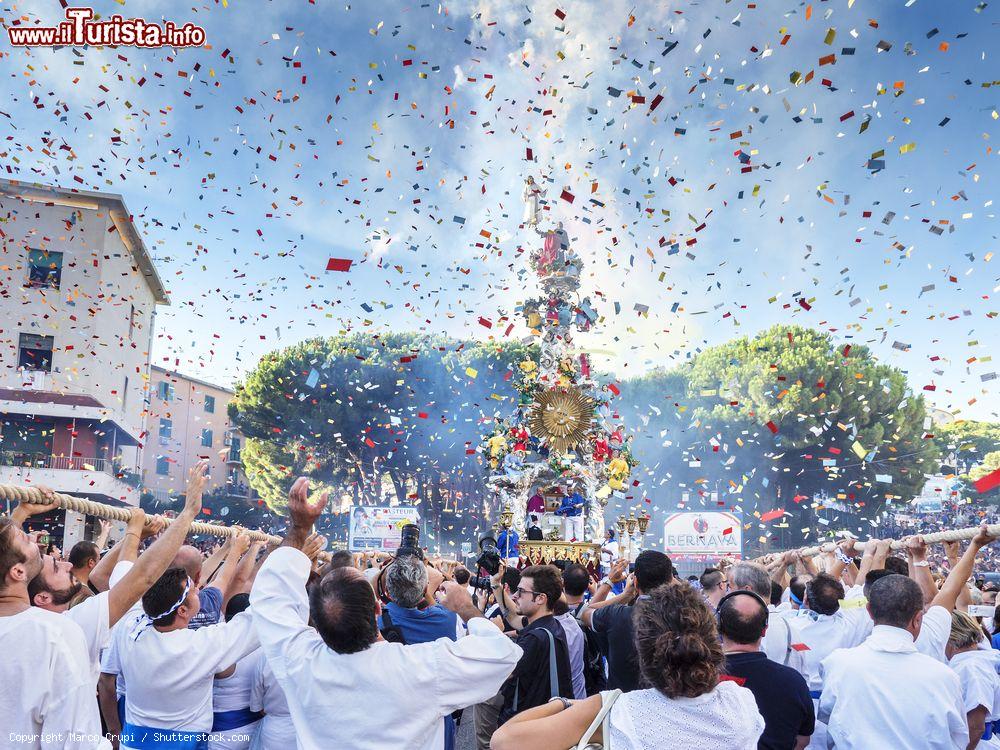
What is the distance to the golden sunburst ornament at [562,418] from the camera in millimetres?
25188

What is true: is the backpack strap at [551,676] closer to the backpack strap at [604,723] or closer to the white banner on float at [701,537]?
the backpack strap at [604,723]

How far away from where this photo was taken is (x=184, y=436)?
5428cm

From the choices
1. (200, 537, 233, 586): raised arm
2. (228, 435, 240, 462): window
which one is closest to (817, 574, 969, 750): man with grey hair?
(200, 537, 233, 586): raised arm

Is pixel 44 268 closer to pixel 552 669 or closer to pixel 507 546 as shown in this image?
pixel 507 546

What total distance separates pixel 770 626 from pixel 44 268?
36.4 metres

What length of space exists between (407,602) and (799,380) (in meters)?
37.6

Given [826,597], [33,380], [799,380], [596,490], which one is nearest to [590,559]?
[596,490]

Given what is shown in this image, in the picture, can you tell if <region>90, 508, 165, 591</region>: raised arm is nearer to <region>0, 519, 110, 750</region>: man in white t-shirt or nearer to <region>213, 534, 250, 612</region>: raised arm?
<region>213, 534, 250, 612</region>: raised arm

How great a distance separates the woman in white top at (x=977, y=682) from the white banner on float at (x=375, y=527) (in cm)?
2866

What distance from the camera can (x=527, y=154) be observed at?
21.4m

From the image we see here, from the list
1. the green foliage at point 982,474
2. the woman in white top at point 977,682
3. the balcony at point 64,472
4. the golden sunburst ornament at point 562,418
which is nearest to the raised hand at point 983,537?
the woman in white top at point 977,682

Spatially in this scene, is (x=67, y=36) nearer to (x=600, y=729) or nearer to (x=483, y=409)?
(x=600, y=729)

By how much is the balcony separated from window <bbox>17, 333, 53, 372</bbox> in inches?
141

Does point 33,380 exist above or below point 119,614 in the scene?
above
